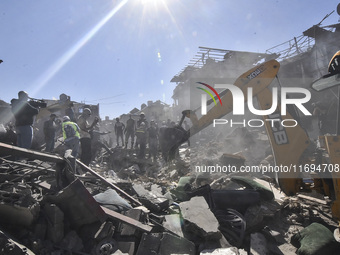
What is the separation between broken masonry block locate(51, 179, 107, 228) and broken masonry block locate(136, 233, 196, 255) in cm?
64

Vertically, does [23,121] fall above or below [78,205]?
above

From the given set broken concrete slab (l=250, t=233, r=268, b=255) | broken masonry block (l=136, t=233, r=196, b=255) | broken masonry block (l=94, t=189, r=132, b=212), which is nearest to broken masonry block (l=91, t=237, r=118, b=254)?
broken masonry block (l=136, t=233, r=196, b=255)

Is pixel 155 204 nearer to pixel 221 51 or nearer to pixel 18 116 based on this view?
pixel 18 116

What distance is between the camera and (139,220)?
10.2ft

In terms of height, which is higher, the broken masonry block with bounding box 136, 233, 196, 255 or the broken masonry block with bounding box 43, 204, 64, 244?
the broken masonry block with bounding box 43, 204, 64, 244

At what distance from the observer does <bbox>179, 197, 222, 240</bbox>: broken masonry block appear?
2.94 m

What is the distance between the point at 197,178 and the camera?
6.61m

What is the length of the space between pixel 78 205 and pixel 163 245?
1252mm

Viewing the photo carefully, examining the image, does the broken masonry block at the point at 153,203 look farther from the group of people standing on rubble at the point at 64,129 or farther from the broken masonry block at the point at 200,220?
the group of people standing on rubble at the point at 64,129

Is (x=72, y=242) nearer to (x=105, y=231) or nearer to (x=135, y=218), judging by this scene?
(x=105, y=231)

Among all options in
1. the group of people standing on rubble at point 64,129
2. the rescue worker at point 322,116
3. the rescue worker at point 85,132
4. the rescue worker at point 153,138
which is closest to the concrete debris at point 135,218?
the group of people standing on rubble at point 64,129

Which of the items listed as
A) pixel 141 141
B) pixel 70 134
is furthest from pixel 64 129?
pixel 141 141

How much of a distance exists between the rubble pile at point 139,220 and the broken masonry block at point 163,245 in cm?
1
